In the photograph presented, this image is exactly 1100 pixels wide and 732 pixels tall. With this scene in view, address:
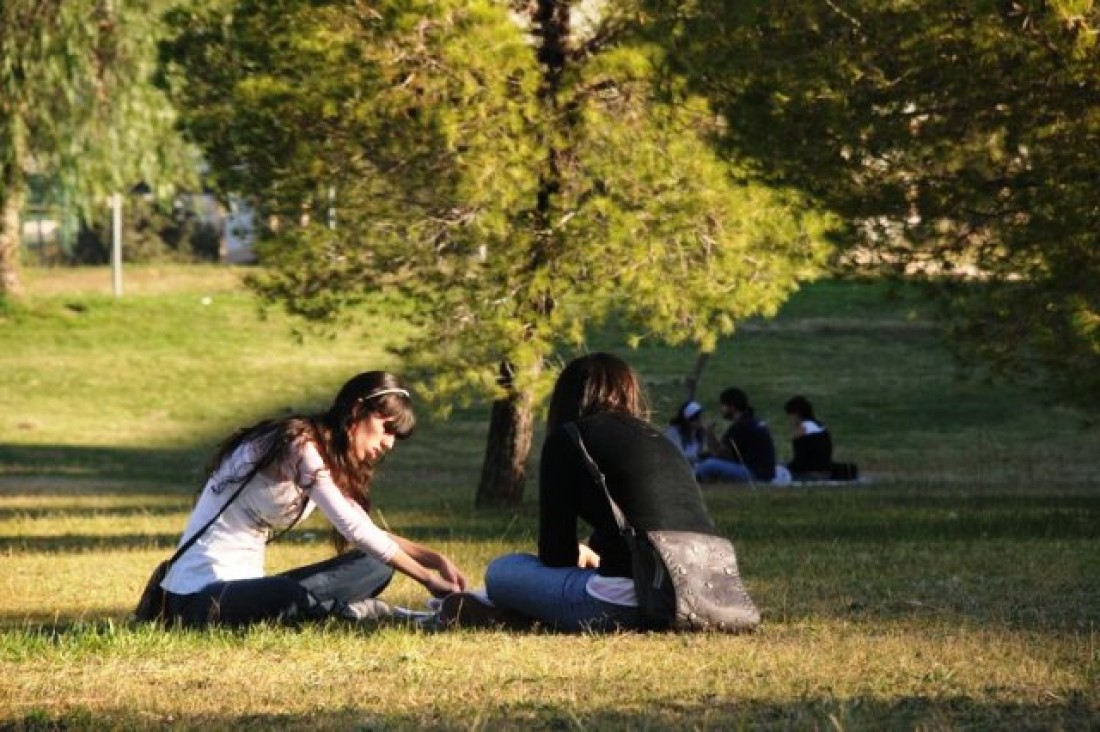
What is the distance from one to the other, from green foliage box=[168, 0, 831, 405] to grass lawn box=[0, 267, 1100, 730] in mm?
1111

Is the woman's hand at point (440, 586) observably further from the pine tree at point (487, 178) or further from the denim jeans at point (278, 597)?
the pine tree at point (487, 178)

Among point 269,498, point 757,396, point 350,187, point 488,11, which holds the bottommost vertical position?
point 757,396

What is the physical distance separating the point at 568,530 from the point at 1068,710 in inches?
112

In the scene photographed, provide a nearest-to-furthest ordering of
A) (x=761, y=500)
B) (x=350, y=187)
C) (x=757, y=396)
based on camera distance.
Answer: (x=350, y=187) → (x=761, y=500) → (x=757, y=396)

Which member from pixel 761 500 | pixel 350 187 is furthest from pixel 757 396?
pixel 350 187

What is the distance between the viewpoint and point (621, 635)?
868 cm

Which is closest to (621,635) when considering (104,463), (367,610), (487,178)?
(367,610)

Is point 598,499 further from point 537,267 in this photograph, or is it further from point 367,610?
point 537,267

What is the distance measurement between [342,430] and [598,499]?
3.98ft

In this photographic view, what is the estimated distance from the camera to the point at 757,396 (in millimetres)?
36656

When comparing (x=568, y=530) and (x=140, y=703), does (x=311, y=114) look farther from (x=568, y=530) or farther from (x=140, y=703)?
(x=140, y=703)

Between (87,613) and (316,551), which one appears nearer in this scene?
(87,613)

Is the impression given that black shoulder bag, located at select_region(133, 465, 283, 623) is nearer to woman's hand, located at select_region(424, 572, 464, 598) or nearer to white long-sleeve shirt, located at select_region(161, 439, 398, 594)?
white long-sleeve shirt, located at select_region(161, 439, 398, 594)

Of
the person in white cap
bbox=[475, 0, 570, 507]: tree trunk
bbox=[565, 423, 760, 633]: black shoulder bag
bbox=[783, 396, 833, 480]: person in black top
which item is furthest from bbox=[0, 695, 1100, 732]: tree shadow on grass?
the person in white cap
